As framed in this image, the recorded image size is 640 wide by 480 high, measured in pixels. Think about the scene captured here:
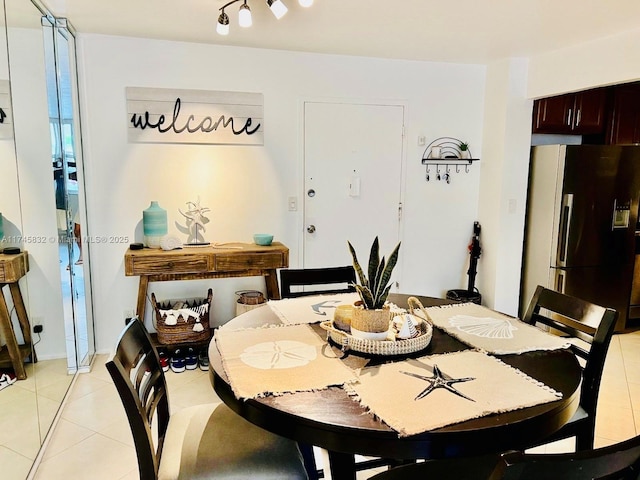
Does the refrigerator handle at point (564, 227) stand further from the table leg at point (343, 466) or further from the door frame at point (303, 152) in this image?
the table leg at point (343, 466)

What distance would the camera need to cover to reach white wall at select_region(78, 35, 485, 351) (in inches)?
131

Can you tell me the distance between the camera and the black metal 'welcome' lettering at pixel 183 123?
133 inches

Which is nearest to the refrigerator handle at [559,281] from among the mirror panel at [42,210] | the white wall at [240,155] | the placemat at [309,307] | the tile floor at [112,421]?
the tile floor at [112,421]

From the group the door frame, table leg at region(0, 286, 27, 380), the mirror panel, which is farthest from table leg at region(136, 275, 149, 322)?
the door frame

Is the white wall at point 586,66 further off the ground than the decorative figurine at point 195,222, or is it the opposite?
the white wall at point 586,66

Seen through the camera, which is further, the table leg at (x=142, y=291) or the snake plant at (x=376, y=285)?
the table leg at (x=142, y=291)

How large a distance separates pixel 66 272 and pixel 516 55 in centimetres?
363

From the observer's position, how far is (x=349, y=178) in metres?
3.86

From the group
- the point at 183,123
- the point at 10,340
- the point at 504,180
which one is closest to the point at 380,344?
the point at 10,340

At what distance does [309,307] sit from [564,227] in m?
2.69

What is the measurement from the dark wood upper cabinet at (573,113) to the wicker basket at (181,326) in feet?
10.2

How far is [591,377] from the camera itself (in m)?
1.79

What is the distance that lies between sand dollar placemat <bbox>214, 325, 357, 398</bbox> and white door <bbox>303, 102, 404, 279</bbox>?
2100mm

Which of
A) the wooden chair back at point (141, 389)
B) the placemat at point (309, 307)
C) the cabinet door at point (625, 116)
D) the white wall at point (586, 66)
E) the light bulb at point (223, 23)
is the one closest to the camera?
the wooden chair back at point (141, 389)
